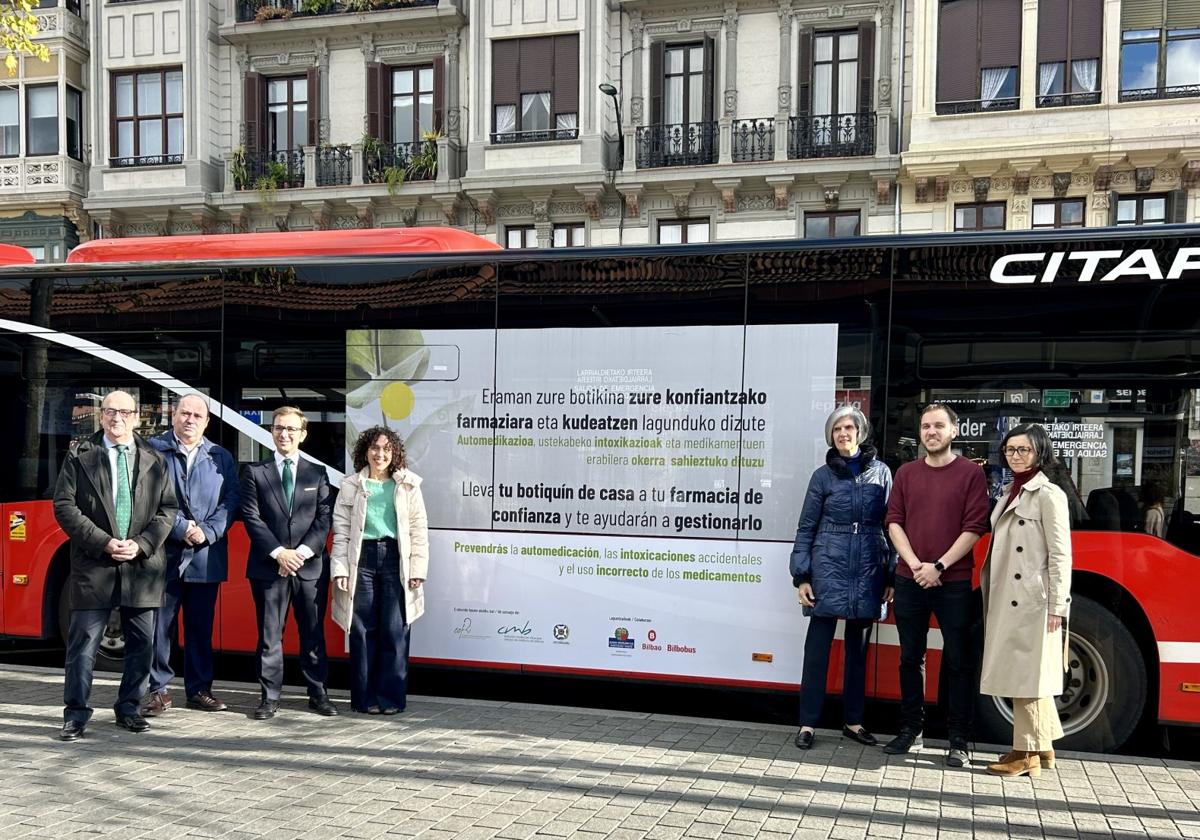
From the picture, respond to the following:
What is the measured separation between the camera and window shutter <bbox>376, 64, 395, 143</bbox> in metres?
21.0

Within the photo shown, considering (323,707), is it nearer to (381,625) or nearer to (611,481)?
(381,625)

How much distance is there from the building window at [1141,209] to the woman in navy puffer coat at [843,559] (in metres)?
15.7

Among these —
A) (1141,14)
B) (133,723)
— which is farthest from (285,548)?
(1141,14)

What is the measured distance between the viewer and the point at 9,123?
2270cm

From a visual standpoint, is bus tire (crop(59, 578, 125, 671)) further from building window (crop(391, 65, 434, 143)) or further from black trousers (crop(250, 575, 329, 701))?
building window (crop(391, 65, 434, 143))

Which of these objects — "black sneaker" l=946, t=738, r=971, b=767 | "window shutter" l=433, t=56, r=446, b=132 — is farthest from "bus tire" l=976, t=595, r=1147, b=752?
"window shutter" l=433, t=56, r=446, b=132

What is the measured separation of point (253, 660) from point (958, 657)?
5209mm

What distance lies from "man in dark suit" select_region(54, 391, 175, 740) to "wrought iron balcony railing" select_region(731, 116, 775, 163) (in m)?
15.7

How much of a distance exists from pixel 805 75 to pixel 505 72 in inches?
250

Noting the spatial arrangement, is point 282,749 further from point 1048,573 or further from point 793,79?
point 793,79

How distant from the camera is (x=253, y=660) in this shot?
740 centimetres

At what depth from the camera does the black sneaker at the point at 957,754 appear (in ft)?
16.3

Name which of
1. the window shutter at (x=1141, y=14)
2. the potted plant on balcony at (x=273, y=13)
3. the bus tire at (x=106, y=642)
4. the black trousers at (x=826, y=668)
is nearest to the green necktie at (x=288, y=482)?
the bus tire at (x=106, y=642)

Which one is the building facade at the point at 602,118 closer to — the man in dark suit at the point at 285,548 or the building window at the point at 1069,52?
the building window at the point at 1069,52
